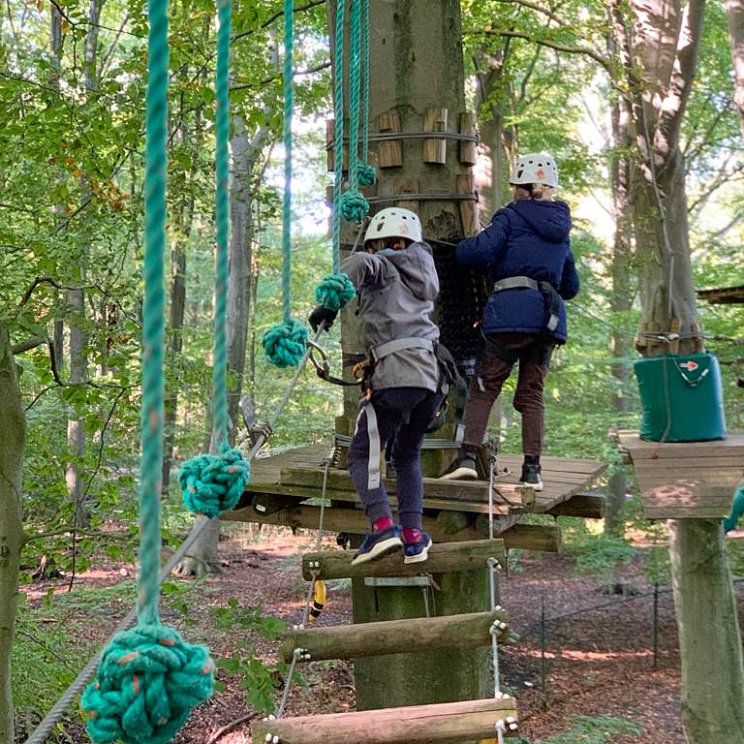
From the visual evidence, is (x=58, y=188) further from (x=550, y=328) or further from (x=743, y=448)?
(x=743, y=448)

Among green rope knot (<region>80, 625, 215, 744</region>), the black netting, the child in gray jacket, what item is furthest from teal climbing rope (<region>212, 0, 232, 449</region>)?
the black netting

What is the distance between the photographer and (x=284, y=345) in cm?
261

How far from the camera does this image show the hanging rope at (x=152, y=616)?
110 centimetres

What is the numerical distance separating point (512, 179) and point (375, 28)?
3.80 ft

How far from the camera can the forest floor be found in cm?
756

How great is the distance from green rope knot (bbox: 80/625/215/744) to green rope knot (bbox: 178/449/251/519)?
0.40 metres

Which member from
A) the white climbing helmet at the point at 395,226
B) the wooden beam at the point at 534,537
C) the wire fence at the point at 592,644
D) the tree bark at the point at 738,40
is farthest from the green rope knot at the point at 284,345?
the wire fence at the point at 592,644

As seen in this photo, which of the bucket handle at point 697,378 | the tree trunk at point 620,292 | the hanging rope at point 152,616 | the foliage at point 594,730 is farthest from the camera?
the tree trunk at point 620,292

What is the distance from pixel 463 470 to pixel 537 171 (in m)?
1.54

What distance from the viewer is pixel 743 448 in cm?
523

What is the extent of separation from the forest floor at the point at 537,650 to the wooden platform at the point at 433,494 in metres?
0.87

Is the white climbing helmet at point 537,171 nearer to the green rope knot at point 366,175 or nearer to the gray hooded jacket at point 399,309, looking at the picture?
the green rope knot at point 366,175

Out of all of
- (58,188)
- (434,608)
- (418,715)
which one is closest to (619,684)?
(434,608)

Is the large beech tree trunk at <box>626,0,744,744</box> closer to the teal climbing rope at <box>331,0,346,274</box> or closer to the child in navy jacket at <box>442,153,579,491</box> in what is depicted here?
the child in navy jacket at <box>442,153,579,491</box>
